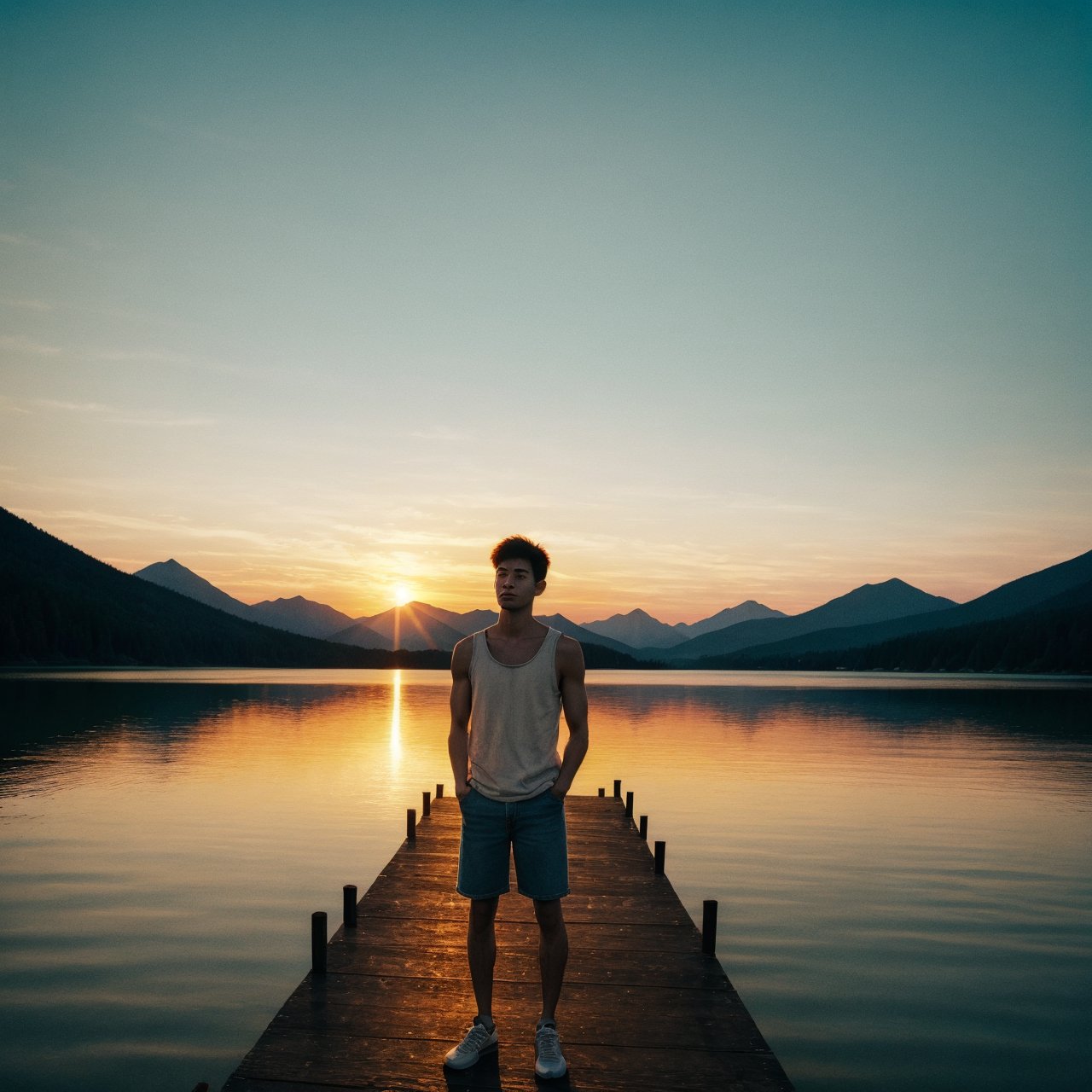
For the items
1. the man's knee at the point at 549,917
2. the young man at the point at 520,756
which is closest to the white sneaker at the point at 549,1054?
the young man at the point at 520,756

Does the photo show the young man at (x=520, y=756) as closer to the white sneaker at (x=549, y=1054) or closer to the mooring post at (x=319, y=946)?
the white sneaker at (x=549, y=1054)

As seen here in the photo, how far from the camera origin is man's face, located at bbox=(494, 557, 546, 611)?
6000mm

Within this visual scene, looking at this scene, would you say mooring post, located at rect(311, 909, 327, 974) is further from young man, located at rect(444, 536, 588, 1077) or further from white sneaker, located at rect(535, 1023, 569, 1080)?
white sneaker, located at rect(535, 1023, 569, 1080)

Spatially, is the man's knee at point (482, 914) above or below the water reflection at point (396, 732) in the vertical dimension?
above

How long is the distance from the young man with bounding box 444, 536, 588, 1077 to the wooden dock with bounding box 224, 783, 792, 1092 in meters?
0.52

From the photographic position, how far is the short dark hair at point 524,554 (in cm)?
614

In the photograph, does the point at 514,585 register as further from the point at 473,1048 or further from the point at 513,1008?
the point at 513,1008

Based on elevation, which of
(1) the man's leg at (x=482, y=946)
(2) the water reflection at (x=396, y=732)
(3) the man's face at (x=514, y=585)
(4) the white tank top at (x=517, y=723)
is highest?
(3) the man's face at (x=514, y=585)

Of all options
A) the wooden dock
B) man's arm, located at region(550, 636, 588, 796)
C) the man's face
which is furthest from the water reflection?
the man's face

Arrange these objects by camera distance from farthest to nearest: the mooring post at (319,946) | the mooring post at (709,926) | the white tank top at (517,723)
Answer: the mooring post at (709,926), the mooring post at (319,946), the white tank top at (517,723)

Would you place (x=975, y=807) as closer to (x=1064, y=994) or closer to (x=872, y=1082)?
(x=1064, y=994)

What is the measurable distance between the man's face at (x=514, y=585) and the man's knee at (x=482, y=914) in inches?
83.9

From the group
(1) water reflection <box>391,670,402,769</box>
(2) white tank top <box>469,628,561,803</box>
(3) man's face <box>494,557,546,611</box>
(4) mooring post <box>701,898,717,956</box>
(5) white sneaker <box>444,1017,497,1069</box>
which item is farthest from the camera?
(1) water reflection <box>391,670,402,769</box>

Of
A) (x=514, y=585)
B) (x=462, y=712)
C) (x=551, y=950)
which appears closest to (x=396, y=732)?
(x=551, y=950)
